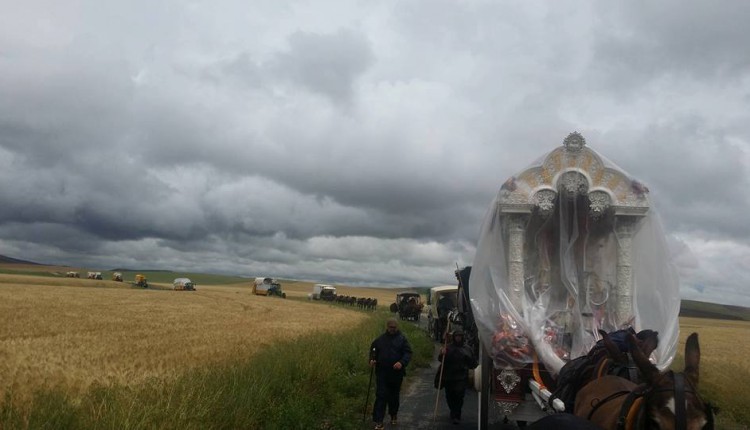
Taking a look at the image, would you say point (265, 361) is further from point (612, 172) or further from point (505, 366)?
point (612, 172)

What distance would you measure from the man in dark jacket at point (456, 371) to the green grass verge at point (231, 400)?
1653mm

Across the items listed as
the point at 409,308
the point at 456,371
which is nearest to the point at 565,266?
the point at 456,371

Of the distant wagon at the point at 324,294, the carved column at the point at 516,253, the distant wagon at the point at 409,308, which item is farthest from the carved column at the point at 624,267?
the distant wagon at the point at 324,294

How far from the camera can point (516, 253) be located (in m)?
7.35

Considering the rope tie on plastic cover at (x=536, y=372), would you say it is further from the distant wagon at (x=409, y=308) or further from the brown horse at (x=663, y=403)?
the distant wagon at (x=409, y=308)

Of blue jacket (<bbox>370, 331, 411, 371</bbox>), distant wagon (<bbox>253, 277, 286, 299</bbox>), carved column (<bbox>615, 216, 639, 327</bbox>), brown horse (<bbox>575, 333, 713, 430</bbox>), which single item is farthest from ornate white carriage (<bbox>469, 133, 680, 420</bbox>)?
distant wagon (<bbox>253, 277, 286, 299</bbox>)

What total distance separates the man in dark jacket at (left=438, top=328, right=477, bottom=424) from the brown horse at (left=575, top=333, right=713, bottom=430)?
6113 mm

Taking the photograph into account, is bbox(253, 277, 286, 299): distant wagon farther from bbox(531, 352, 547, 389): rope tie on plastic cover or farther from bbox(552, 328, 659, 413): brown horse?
bbox(552, 328, 659, 413): brown horse

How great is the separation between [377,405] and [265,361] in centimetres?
202

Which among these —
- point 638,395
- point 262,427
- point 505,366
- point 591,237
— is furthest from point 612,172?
point 262,427

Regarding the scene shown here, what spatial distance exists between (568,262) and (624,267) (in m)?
0.73

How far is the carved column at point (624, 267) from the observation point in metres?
7.02

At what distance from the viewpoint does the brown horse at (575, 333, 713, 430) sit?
285 cm

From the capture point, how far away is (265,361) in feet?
29.5
